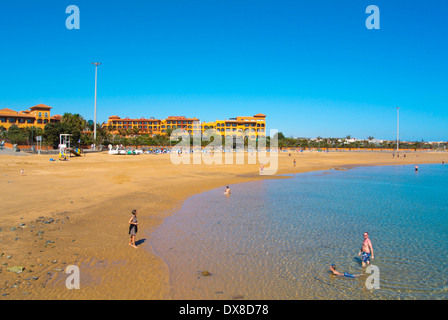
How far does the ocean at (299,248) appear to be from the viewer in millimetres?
7277

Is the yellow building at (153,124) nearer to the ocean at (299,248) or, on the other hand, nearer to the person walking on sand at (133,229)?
the ocean at (299,248)

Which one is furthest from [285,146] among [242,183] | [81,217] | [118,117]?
[81,217]

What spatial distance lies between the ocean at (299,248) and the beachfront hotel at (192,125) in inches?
3669

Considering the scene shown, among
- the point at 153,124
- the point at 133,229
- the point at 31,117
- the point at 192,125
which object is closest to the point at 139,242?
the point at 133,229

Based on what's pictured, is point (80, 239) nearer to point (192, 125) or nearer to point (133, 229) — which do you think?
point (133, 229)

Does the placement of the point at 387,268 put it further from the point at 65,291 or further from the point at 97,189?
the point at 97,189

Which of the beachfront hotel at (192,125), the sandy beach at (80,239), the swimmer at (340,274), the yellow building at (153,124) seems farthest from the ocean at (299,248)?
the yellow building at (153,124)

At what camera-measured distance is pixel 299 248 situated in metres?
10.2

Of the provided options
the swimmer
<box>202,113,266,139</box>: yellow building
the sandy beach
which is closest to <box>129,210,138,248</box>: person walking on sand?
the sandy beach

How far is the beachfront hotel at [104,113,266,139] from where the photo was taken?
113375 millimetres

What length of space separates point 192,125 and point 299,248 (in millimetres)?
108947

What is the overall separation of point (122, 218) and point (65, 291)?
242 inches

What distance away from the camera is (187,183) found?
23969 millimetres

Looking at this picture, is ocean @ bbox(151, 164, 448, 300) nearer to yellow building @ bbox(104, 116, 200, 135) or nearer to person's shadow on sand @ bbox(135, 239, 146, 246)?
person's shadow on sand @ bbox(135, 239, 146, 246)
